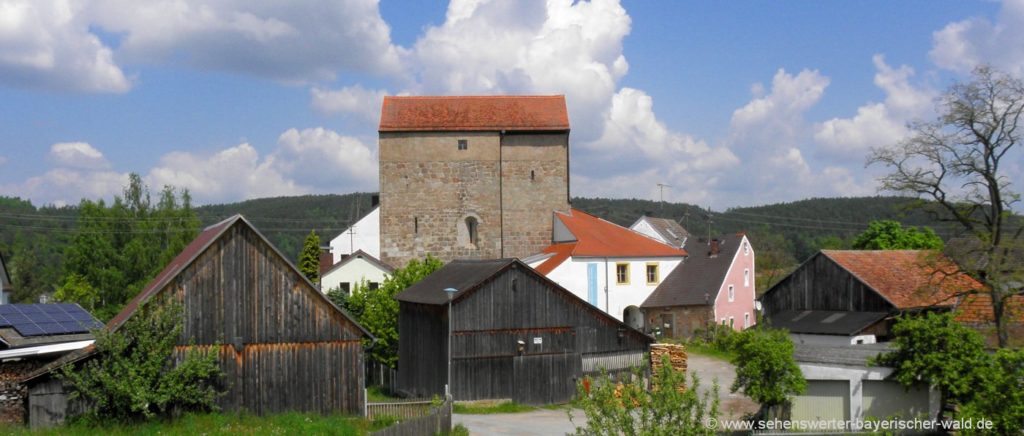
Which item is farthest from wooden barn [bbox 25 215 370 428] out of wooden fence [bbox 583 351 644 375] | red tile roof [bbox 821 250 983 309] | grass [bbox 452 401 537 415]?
red tile roof [bbox 821 250 983 309]

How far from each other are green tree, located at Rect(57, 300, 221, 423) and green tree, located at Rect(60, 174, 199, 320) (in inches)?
1666

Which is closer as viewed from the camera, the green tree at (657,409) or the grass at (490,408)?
Result: the green tree at (657,409)

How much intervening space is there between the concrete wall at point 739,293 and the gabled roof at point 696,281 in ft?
1.19

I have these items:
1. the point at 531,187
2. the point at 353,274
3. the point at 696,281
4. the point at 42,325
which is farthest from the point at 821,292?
the point at 42,325

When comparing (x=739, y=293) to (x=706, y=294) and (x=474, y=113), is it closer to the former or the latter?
(x=706, y=294)

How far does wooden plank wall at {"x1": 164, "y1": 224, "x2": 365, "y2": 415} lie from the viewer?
928 inches

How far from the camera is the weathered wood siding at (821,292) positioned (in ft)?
132

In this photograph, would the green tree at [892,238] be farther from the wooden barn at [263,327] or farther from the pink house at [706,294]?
the wooden barn at [263,327]

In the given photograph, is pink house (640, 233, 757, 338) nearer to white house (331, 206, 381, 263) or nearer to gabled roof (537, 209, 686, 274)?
gabled roof (537, 209, 686, 274)

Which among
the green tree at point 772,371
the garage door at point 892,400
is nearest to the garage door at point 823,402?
the garage door at point 892,400

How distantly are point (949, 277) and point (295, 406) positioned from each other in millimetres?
23780

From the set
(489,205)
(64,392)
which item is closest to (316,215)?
(489,205)

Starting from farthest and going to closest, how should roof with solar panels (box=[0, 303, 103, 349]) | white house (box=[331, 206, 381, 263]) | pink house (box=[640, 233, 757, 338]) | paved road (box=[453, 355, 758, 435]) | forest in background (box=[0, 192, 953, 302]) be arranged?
forest in background (box=[0, 192, 953, 302]), white house (box=[331, 206, 381, 263]), pink house (box=[640, 233, 757, 338]), paved road (box=[453, 355, 758, 435]), roof with solar panels (box=[0, 303, 103, 349])

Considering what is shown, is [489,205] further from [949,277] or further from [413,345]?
[949,277]
